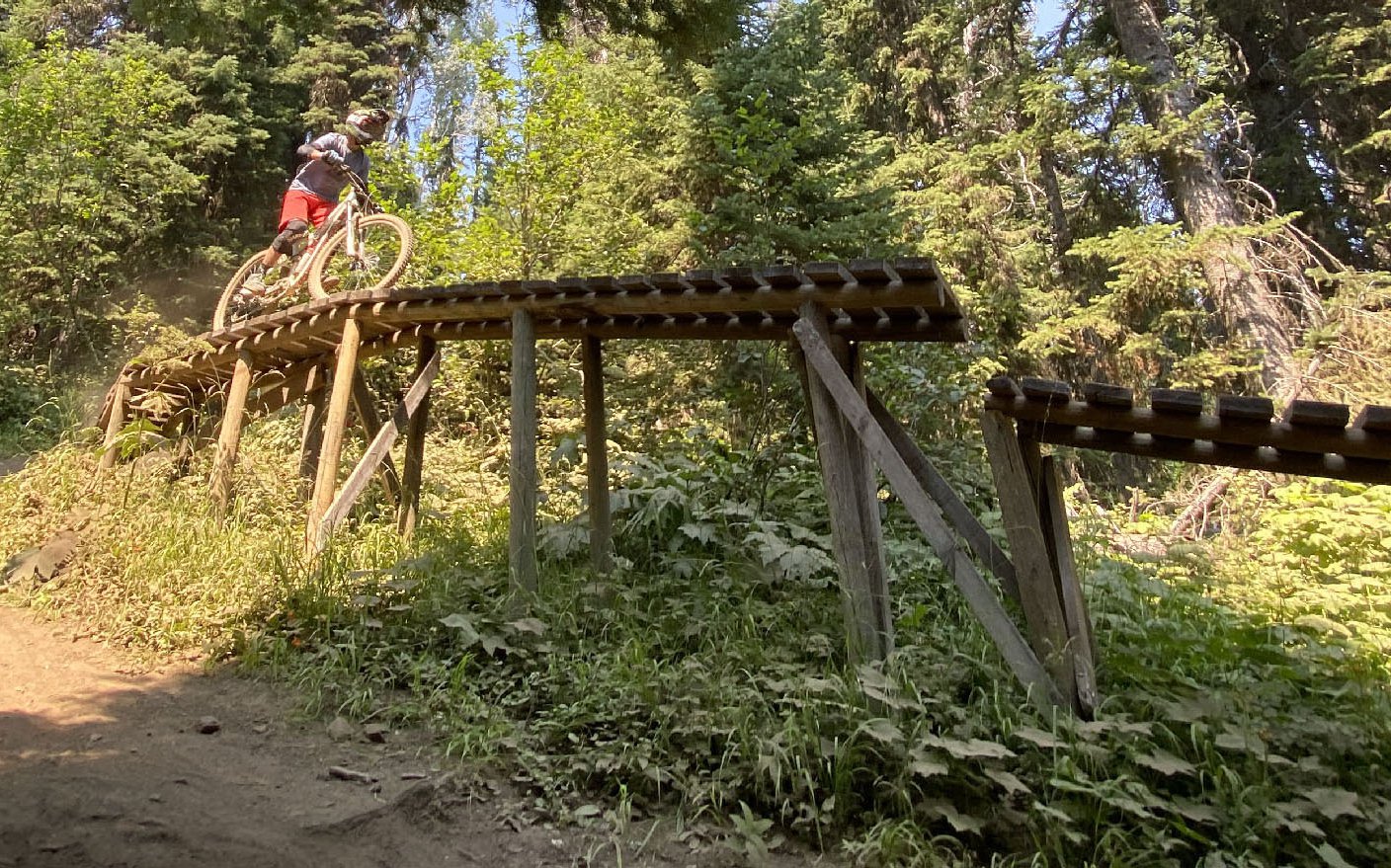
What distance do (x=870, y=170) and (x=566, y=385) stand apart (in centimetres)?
568

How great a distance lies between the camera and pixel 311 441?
8.77 m

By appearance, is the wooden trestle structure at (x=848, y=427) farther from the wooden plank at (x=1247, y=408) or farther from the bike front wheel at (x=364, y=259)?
the bike front wheel at (x=364, y=259)

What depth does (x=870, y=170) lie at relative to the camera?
1306 cm

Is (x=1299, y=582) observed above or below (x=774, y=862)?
above

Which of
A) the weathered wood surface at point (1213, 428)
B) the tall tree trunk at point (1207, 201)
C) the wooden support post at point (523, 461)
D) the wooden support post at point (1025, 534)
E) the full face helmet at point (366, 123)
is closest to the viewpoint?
the weathered wood surface at point (1213, 428)

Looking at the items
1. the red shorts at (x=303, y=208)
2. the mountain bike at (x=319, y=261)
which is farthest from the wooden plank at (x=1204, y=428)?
the red shorts at (x=303, y=208)

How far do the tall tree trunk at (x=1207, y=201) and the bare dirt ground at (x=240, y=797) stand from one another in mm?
11186

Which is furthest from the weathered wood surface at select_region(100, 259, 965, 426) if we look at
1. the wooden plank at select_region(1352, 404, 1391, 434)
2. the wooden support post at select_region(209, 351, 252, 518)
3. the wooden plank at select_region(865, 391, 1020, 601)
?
the wooden plank at select_region(1352, 404, 1391, 434)

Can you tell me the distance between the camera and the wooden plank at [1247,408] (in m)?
3.61

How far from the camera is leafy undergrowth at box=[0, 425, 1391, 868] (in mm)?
3652

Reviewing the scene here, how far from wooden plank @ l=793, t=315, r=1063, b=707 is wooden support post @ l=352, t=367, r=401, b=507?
4.55 m

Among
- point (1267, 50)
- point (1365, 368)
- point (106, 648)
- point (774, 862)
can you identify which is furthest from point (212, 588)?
point (1267, 50)

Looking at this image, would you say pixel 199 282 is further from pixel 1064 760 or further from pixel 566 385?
pixel 1064 760

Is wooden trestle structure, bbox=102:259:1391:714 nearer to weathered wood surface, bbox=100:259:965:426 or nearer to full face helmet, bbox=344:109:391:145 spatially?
weathered wood surface, bbox=100:259:965:426
